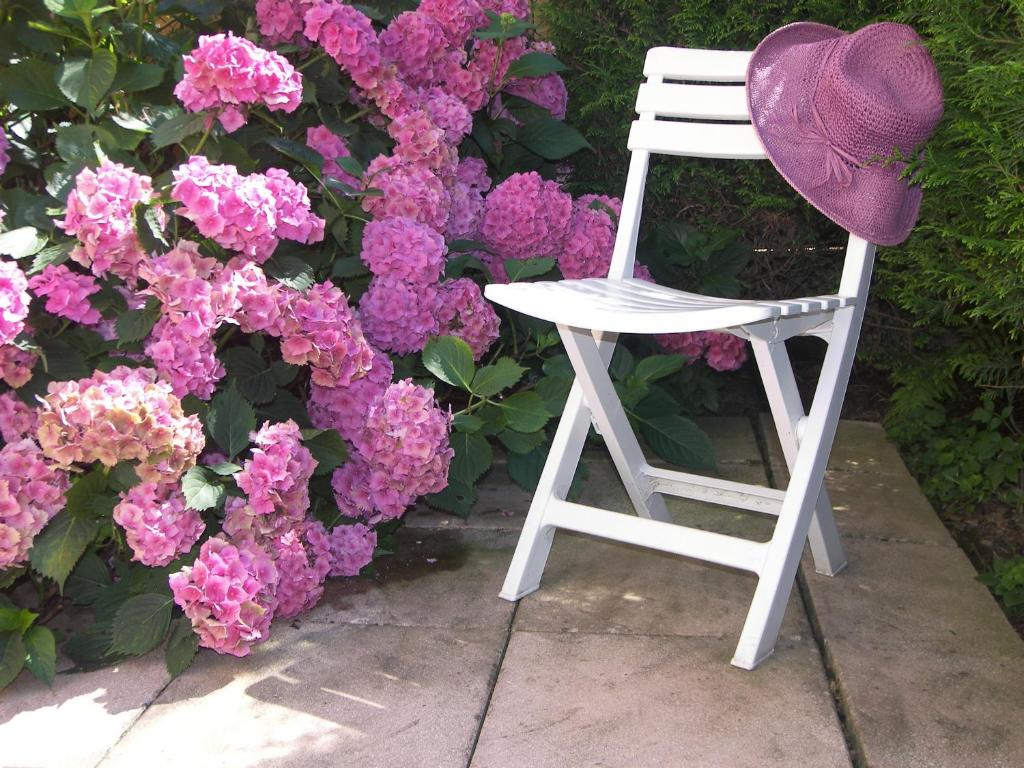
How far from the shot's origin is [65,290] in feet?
7.48

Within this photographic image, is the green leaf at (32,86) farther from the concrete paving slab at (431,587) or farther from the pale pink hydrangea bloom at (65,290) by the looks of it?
the concrete paving slab at (431,587)

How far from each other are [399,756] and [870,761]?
807 millimetres

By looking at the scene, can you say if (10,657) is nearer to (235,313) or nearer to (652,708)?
(235,313)

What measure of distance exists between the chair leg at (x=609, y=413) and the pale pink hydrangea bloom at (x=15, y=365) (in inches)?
43.2

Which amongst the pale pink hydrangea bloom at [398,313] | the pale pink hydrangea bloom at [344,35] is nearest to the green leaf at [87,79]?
the pale pink hydrangea bloom at [344,35]

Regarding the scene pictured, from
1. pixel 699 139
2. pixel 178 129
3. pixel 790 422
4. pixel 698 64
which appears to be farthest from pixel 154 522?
pixel 698 64

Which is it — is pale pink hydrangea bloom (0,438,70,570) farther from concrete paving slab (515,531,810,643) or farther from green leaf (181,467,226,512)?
concrete paving slab (515,531,810,643)

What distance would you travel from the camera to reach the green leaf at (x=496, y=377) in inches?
108

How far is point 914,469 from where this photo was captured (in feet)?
11.6

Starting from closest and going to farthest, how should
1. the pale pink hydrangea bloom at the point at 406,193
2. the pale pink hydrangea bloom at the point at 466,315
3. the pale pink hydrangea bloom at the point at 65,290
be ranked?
the pale pink hydrangea bloom at the point at 65,290
the pale pink hydrangea bloom at the point at 406,193
the pale pink hydrangea bloom at the point at 466,315

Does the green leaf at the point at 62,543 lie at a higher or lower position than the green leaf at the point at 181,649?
higher

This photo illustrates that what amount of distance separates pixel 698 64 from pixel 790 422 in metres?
0.87

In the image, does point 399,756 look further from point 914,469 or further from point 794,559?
point 914,469

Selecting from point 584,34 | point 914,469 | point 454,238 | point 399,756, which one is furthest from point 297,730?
point 584,34
